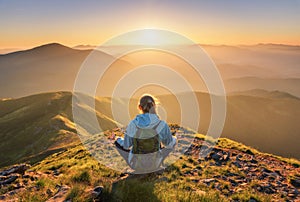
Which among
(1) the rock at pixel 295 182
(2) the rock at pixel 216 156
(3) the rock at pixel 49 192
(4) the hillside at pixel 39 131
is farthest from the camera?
(4) the hillside at pixel 39 131

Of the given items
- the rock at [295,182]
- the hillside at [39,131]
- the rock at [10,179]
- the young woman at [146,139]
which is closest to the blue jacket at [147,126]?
the young woman at [146,139]

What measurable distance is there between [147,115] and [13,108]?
15468 cm

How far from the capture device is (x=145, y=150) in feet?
27.5

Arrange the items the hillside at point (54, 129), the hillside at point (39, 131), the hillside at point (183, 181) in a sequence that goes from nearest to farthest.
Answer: the hillside at point (183, 181) < the hillside at point (39, 131) < the hillside at point (54, 129)

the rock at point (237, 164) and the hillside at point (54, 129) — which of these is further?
the hillside at point (54, 129)

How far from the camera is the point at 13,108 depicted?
142 metres

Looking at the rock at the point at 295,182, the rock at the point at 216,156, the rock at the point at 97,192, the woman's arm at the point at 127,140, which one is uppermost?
the woman's arm at the point at 127,140

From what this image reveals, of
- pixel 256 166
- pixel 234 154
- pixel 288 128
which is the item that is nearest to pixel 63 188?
pixel 256 166

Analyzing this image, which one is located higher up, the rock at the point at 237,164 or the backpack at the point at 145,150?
the backpack at the point at 145,150

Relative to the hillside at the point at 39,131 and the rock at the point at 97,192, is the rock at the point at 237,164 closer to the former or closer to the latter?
the rock at the point at 97,192

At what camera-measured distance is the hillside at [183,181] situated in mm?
6056

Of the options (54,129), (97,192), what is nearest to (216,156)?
(97,192)

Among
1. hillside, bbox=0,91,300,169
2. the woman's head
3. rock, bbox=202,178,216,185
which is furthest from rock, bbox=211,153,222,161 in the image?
the woman's head

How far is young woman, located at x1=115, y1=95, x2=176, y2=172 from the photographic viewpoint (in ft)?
26.6
